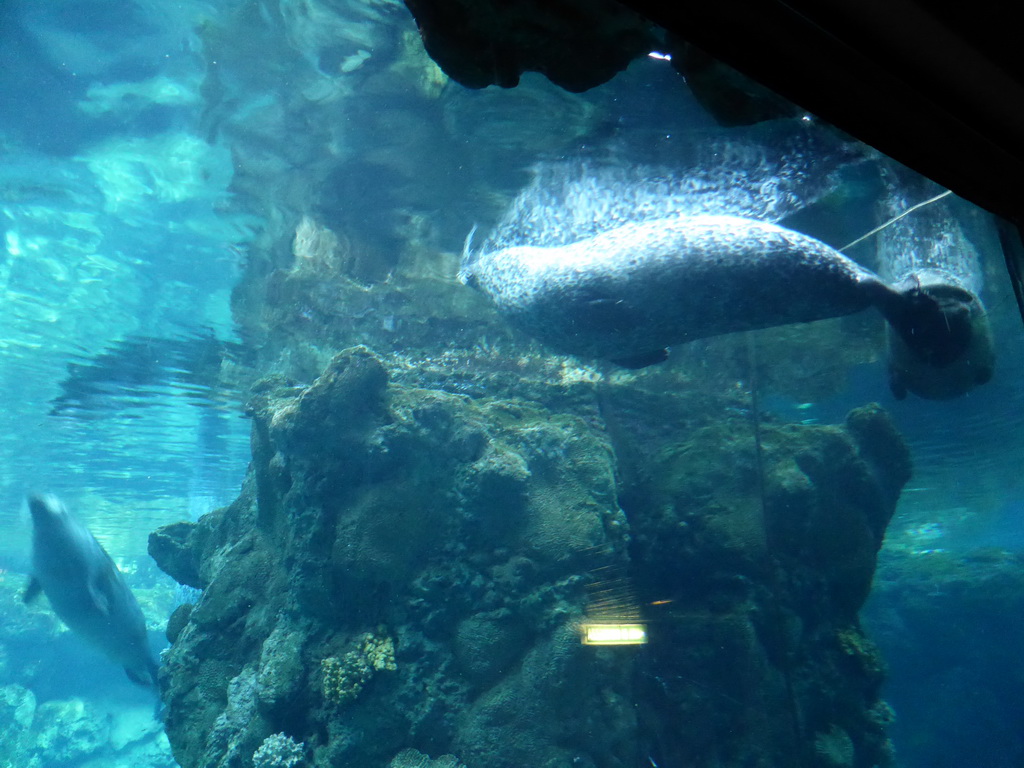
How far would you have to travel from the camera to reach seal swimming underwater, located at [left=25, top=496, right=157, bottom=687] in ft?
34.0

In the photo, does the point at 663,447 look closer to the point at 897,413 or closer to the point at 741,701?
the point at 741,701

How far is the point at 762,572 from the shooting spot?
7.34 m

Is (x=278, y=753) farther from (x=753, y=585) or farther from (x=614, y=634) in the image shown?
(x=753, y=585)

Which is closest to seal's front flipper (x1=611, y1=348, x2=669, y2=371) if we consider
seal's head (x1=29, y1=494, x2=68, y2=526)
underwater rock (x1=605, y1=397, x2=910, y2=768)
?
underwater rock (x1=605, y1=397, x2=910, y2=768)

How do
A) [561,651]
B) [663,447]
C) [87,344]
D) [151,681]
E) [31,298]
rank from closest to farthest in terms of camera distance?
[561,651], [663,447], [151,681], [31,298], [87,344]

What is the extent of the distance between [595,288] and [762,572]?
179 inches

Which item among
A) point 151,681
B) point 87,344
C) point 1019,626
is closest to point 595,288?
point 151,681

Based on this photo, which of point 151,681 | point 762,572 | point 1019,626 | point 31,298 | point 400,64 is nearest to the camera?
point 762,572

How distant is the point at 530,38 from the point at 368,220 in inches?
358

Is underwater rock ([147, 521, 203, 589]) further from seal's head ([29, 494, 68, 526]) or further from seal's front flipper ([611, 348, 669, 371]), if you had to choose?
seal's front flipper ([611, 348, 669, 371])

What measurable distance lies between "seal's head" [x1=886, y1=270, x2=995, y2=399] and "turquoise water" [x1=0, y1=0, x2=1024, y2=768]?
Result: 0.29 meters

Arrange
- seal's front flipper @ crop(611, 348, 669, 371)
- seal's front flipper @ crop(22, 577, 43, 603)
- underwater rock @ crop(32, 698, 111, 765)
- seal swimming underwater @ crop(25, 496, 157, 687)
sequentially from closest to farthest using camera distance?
seal's front flipper @ crop(611, 348, 669, 371)
seal swimming underwater @ crop(25, 496, 157, 687)
seal's front flipper @ crop(22, 577, 43, 603)
underwater rock @ crop(32, 698, 111, 765)

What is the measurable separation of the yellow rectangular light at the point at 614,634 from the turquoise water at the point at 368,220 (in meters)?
0.57

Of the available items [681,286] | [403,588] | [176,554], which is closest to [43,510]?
[176,554]
